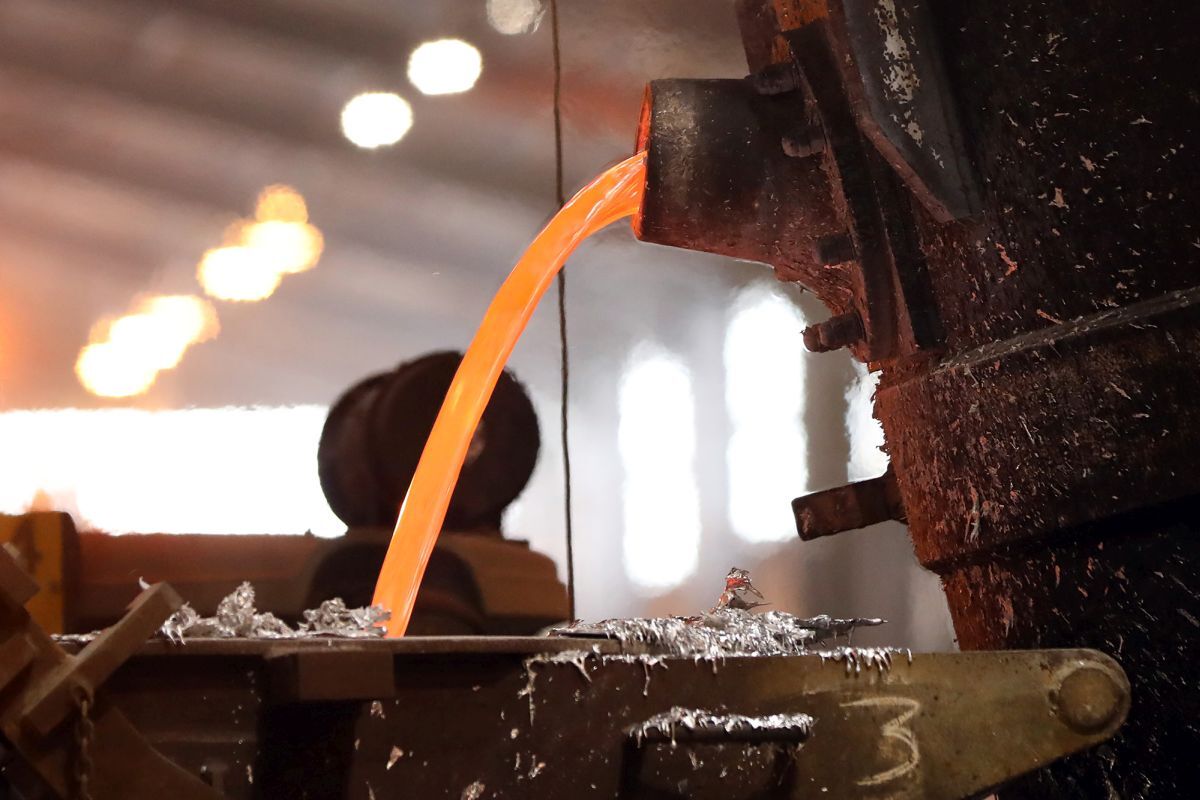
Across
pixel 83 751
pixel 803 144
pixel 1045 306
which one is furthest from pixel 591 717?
pixel 803 144

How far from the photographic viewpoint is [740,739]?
0.90 metres

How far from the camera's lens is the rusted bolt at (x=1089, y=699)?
961 millimetres

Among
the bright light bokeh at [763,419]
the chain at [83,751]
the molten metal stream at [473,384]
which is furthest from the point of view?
the bright light bokeh at [763,419]

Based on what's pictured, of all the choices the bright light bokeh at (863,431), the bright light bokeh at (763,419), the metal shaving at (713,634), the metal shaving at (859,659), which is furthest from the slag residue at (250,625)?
the bright light bokeh at (863,431)

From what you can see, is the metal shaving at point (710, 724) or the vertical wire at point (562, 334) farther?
the vertical wire at point (562, 334)

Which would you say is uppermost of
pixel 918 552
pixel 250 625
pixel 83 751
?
pixel 918 552

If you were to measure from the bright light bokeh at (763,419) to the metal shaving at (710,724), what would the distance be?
1.40 metres

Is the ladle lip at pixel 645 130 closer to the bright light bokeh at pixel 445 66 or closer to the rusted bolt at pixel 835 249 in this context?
the rusted bolt at pixel 835 249

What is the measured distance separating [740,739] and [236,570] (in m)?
1.28

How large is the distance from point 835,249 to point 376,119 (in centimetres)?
132

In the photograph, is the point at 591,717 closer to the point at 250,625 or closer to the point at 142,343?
the point at 250,625

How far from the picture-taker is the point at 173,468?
1904 millimetres

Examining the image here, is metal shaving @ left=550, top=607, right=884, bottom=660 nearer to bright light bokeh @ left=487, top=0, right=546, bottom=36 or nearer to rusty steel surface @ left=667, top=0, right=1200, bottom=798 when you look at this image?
rusty steel surface @ left=667, top=0, right=1200, bottom=798

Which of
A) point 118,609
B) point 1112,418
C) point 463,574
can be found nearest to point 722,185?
point 1112,418
